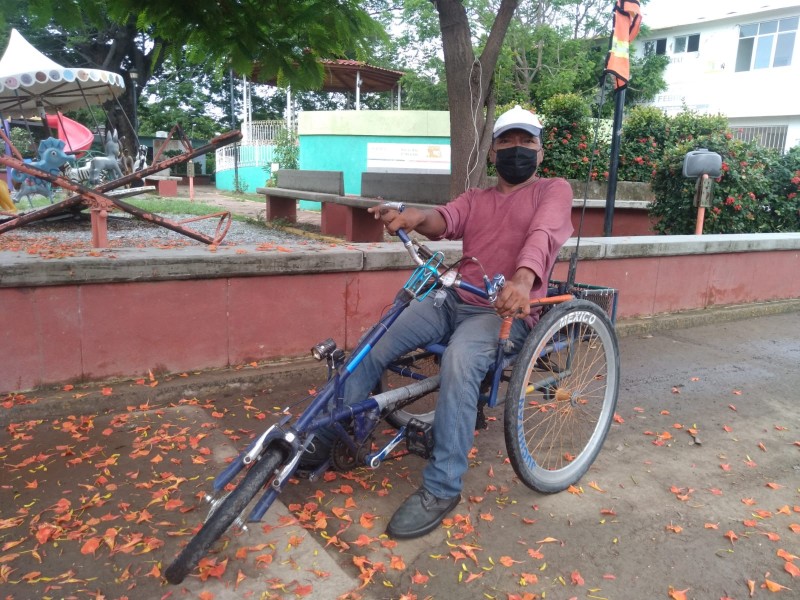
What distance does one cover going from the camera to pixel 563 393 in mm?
3104

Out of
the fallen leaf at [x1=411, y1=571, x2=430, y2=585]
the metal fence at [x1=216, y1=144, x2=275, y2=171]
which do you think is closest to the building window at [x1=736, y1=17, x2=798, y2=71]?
the metal fence at [x1=216, y1=144, x2=275, y2=171]

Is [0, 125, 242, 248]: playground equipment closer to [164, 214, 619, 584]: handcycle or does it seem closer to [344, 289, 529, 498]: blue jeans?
[344, 289, 529, 498]: blue jeans

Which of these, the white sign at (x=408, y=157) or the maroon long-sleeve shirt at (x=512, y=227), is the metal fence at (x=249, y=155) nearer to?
the white sign at (x=408, y=157)

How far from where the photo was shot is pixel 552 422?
362 cm

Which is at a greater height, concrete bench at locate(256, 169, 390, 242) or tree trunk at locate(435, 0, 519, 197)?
tree trunk at locate(435, 0, 519, 197)

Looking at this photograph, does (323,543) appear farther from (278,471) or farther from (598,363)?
(598,363)

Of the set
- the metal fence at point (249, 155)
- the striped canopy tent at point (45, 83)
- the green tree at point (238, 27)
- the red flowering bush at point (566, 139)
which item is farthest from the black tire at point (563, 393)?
the metal fence at point (249, 155)

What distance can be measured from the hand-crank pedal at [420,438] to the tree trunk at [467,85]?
4462 millimetres

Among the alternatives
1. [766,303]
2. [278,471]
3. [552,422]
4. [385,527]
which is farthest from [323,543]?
[766,303]

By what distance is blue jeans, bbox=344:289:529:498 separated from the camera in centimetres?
263

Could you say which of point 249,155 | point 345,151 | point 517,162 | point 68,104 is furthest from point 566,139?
point 249,155

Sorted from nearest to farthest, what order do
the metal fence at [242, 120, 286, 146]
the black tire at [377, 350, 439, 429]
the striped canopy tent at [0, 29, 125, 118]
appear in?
1. the black tire at [377, 350, 439, 429]
2. the striped canopy tent at [0, 29, 125, 118]
3. the metal fence at [242, 120, 286, 146]

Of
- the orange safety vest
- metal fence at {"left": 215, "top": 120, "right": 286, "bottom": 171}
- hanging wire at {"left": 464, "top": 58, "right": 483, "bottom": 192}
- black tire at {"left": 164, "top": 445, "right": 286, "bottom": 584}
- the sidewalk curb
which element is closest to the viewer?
black tire at {"left": 164, "top": 445, "right": 286, "bottom": 584}

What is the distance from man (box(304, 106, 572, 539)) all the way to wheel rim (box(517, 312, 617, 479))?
0.21 metres
